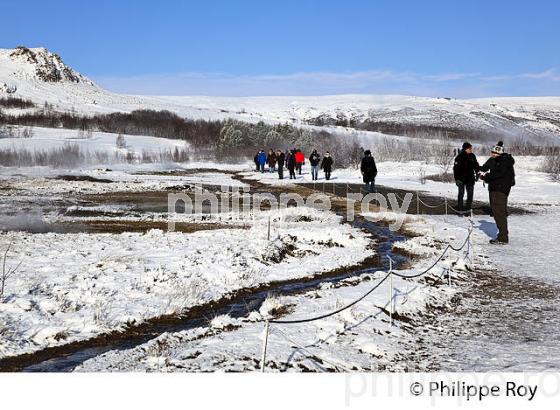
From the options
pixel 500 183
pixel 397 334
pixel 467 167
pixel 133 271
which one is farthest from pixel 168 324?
pixel 467 167

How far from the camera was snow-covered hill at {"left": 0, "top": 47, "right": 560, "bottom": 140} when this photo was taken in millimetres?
136550

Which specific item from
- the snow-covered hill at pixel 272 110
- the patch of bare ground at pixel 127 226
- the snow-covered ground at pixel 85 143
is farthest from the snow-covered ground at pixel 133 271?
the snow-covered hill at pixel 272 110

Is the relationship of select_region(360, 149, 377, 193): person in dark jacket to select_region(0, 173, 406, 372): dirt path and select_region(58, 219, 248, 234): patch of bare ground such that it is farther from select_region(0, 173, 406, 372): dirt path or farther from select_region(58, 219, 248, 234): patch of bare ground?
select_region(0, 173, 406, 372): dirt path

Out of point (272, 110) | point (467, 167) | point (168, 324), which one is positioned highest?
point (272, 110)

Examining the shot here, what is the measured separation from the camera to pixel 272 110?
19900cm

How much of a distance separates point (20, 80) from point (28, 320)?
16060 cm

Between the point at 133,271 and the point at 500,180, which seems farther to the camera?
the point at 500,180

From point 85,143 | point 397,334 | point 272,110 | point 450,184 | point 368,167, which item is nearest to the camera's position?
point 397,334

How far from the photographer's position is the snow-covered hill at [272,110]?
136550 millimetres

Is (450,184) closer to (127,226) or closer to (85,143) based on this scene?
(127,226)

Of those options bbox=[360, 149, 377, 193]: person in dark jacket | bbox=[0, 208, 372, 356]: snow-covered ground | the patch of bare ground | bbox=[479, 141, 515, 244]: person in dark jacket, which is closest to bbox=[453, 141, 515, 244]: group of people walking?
bbox=[479, 141, 515, 244]: person in dark jacket

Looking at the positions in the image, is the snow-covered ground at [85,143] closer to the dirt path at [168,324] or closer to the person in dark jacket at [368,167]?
the person in dark jacket at [368,167]

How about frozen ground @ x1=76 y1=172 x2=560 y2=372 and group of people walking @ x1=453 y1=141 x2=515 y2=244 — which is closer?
frozen ground @ x1=76 y1=172 x2=560 y2=372

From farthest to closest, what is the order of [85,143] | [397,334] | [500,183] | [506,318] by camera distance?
[85,143]
[500,183]
[506,318]
[397,334]
